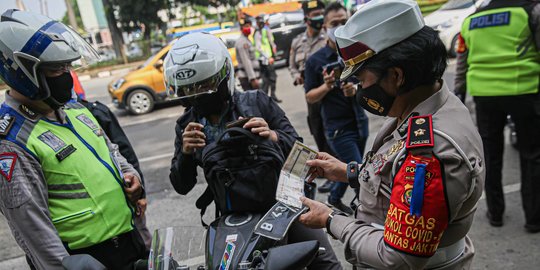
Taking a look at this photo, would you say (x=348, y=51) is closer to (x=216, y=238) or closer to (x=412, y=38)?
(x=412, y=38)

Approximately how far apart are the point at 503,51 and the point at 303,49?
2243 mm

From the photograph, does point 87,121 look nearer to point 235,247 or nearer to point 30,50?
point 30,50

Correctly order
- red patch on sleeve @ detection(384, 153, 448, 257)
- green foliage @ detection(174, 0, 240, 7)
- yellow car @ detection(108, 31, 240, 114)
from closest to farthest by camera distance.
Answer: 1. red patch on sleeve @ detection(384, 153, 448, 257)
2. yellow car @ detection(108, 31, 240, 114)
3. green foliage @ detection(174, 0, 240, 7)

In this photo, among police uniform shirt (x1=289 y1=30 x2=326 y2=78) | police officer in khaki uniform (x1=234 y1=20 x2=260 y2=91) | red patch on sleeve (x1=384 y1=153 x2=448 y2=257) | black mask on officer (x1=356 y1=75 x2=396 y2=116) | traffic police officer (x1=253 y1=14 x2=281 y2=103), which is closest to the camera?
red patch on sleeve (x1=384 y1=153 x2=448 y2=257)

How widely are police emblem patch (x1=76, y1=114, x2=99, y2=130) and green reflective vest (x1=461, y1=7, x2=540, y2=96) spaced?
8.95 feet

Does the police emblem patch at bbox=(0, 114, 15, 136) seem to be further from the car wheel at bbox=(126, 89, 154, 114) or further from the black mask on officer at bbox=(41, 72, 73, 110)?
the car wheel at bbox=(126, 89, 154, 114)

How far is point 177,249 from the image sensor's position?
1506mm

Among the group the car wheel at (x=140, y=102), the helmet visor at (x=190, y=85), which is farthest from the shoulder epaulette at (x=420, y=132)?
the car wheel at (x=140, y=102)

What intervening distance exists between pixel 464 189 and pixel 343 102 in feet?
8.11

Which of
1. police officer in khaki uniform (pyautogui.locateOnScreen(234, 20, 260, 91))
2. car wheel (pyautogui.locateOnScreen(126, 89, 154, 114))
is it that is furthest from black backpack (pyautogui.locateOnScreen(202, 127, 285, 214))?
car wheel (pyautogui.locateOnScreen(126, 89, 154, 114))

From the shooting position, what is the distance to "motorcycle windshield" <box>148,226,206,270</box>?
4.70 feet

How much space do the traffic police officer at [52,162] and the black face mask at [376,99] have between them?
4.08ft

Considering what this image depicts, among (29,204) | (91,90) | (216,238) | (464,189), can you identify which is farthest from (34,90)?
(91,90)

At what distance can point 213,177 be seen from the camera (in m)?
1.83
